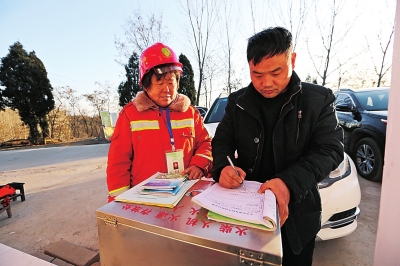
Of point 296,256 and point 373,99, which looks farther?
point 373,99

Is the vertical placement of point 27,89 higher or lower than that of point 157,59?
higher

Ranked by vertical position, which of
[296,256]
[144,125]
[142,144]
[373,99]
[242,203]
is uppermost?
[373,99]

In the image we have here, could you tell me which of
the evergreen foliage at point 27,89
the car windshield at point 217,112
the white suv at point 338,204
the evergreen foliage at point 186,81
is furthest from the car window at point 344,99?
the evergreen foliage at point 27,89

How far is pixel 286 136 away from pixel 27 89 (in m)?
21.5

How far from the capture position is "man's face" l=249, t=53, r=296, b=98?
97cm

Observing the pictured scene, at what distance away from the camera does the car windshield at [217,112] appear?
3641 millimetres

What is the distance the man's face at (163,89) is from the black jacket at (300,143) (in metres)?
0.49

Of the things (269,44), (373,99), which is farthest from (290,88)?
(373,99)

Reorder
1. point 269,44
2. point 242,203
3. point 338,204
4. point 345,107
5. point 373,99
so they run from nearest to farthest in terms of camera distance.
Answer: point 242,203, point 269,44, point 338,204, point 373,99, point 345,107

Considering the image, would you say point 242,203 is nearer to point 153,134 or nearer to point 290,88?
point 290,88

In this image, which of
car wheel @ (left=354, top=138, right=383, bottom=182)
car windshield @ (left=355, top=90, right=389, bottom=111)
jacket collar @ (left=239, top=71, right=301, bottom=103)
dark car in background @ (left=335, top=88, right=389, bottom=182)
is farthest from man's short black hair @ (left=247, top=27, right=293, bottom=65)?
car windshield @ (left=355, top=90, right=389, bottom=111)

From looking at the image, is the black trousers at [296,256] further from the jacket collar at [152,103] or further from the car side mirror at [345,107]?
the car side mirror at [345,107]

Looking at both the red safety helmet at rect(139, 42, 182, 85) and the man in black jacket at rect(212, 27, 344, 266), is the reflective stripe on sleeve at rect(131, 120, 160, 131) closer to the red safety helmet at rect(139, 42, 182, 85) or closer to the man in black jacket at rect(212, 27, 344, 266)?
the red safety helmet at rect(139, 42, 182, 85)

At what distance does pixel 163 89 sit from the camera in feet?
4.56
